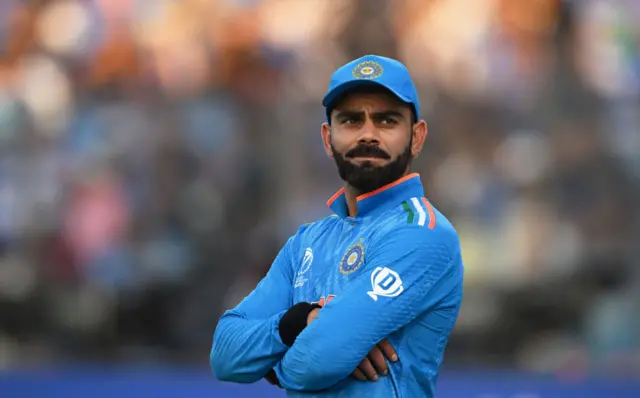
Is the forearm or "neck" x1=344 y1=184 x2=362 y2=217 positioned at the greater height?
"neck" x1=344 y1=184 x2=362 y2=217

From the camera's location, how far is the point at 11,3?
9.02 m

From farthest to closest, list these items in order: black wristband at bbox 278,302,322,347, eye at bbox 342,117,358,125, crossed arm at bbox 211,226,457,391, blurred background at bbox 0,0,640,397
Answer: blurred background at bbox 0,0,640,397 < eye at bbox 342,117,358,125 < black wristband at bbox 278,302,322,347 < crossed arm at bbox 211,226,457,391

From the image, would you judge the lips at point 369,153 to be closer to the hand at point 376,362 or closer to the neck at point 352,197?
the neck at point 352,197

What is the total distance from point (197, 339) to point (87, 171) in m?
1.79

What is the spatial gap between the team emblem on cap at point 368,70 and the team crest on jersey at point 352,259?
43 centimetres

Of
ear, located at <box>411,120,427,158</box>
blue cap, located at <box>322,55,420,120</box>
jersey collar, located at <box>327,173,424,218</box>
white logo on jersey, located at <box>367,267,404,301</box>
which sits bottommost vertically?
white logo on jersey, located at <box>367,267,404,301</box>

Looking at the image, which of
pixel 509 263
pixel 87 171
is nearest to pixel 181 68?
pixel 87 171

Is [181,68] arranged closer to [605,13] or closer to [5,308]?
[5,308]

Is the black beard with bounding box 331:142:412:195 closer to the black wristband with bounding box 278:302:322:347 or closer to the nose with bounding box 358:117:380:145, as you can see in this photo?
the nose with bounding box 358:117:380:145

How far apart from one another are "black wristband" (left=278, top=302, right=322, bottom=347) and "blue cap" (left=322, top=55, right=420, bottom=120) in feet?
1.80

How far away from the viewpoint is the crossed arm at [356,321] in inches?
92.7

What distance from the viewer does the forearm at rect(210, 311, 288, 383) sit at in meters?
2.52

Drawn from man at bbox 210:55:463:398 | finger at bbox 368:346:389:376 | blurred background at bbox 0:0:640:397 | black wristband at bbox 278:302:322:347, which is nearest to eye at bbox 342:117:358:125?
man at bbox 210:55:463:398

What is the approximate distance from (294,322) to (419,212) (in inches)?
16.8
